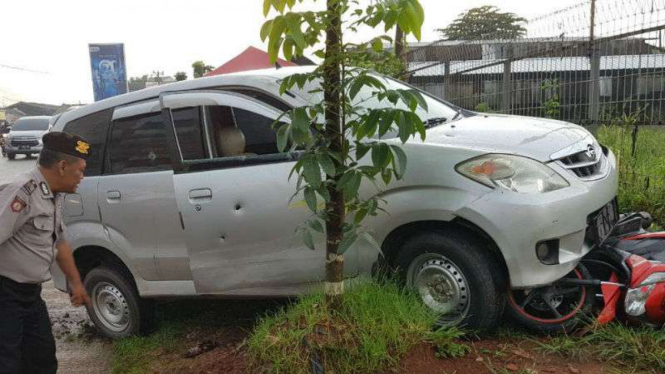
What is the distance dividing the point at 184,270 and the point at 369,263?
1363 millimetres

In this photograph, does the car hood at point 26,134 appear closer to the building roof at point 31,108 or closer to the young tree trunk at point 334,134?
the young tree trunk at point 334,134

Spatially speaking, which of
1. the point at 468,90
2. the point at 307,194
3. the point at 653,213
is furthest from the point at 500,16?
the point at 307,194

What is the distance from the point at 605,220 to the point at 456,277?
3.44 feet

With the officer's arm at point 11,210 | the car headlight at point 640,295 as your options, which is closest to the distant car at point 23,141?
the officer's arm at point 11,210

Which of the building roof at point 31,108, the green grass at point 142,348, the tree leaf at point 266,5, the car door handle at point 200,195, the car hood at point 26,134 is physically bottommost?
the green grass at point 142,348

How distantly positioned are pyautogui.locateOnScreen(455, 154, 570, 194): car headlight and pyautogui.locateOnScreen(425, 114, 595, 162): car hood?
0.18 feet

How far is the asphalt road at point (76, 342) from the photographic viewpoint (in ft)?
13.5

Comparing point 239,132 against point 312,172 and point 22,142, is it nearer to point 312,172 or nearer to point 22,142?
point 312,172

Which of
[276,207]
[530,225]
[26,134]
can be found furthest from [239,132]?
[26,134]

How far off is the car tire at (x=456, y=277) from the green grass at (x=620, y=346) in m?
0.38

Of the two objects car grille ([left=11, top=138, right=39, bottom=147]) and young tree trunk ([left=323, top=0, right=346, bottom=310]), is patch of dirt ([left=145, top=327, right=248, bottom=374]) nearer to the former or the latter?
young tree trunk ([left=323, top=0, right=346, bottom=310])

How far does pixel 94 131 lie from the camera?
4.45m

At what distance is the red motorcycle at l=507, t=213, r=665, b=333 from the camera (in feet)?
10.2

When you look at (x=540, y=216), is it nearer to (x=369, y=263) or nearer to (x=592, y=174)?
(x=592, y=174)
